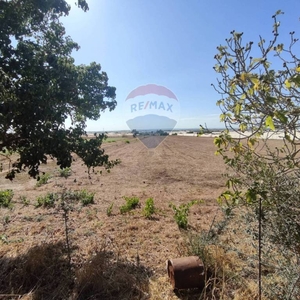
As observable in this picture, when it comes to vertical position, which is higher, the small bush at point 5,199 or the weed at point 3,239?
the small bush at point 5,199

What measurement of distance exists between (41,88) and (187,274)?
3.19 m

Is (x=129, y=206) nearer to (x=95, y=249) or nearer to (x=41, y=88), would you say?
(x=95, y=249)

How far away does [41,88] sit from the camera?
10.1 feet

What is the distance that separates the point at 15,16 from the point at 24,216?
4.43 metres

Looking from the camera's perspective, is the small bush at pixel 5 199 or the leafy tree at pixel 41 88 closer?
the leafy tree at pixel 41 88

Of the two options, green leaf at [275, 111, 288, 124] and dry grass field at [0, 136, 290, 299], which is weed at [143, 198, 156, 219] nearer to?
dry grass field at [0, 136, 290, 299]

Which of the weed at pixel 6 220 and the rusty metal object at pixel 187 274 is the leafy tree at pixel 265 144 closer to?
the rusty metal object at pixel 187 274

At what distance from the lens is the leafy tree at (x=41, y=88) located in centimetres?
304

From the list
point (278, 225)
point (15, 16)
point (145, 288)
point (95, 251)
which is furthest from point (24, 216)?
point (278, 225)

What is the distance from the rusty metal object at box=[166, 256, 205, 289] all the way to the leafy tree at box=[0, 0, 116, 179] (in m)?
2.21

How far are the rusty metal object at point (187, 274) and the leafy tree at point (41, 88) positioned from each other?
221cm

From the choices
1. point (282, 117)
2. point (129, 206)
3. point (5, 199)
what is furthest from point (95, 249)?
point (5, 199)

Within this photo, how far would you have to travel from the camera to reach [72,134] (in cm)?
379

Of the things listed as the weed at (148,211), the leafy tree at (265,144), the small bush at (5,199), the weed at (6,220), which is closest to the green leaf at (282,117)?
the leafy tree at (265,144)
